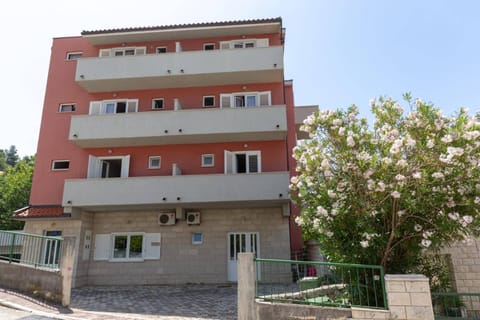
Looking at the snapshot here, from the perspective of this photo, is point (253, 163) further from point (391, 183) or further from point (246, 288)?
point (246, 288)

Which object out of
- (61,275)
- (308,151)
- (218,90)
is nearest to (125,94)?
(218,90)

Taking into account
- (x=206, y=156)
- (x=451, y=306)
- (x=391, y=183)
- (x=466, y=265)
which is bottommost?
(x=451, y=306)

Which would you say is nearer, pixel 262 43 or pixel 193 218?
pixel 193 218

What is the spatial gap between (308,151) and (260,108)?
7415 millimetres

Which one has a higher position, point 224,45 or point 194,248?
point 224,45

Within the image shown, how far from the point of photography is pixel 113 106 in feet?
54.2

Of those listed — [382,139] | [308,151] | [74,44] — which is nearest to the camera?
[382,139]

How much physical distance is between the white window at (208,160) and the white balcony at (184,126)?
2.80ft

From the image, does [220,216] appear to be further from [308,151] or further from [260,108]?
[308,151]

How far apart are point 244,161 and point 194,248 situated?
4.76 metres

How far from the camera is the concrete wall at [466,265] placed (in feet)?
29.6

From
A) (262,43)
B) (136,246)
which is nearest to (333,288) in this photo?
(136,246)

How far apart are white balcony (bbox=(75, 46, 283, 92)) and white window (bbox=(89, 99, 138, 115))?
0.94 m

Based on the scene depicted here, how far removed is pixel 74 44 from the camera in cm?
1759
